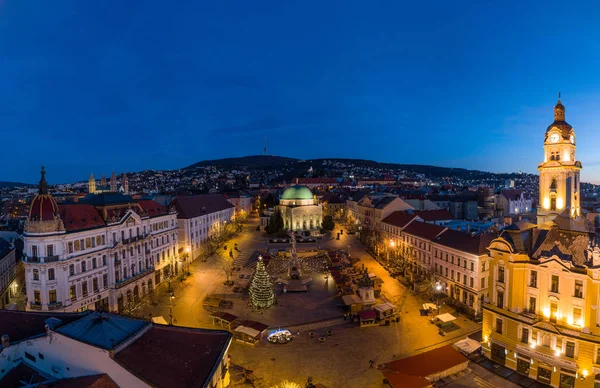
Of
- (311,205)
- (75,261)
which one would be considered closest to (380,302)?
(75,261)

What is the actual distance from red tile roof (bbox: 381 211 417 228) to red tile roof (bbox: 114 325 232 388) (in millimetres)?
51190

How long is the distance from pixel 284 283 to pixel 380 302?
16477 mm

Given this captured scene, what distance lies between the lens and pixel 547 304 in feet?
104

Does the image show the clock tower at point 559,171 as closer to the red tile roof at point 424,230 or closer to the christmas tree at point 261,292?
the red tile roof at point 424,230

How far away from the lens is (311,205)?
115688 mm

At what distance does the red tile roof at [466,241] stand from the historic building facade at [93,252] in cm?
4307

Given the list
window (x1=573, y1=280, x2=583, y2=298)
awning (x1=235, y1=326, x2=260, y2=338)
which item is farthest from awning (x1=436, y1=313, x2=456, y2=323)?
awning (x1=235, y1=326, x2=260, y2=338)

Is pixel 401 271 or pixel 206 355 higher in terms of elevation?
pixel 206 355

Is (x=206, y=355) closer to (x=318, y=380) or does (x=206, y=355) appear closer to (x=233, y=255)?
(x=318, y=380)

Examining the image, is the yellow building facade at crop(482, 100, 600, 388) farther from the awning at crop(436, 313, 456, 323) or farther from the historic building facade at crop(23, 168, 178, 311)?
the historic building facade at crop(23, 168, 178, 311)

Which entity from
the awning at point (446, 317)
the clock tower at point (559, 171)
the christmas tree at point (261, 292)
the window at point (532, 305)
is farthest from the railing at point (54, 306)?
the clock tower at point (559, 171)

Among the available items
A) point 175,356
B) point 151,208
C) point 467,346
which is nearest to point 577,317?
point 467,346

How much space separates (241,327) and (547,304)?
2875 cm

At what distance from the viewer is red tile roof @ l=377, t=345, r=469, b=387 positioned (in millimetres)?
28980
